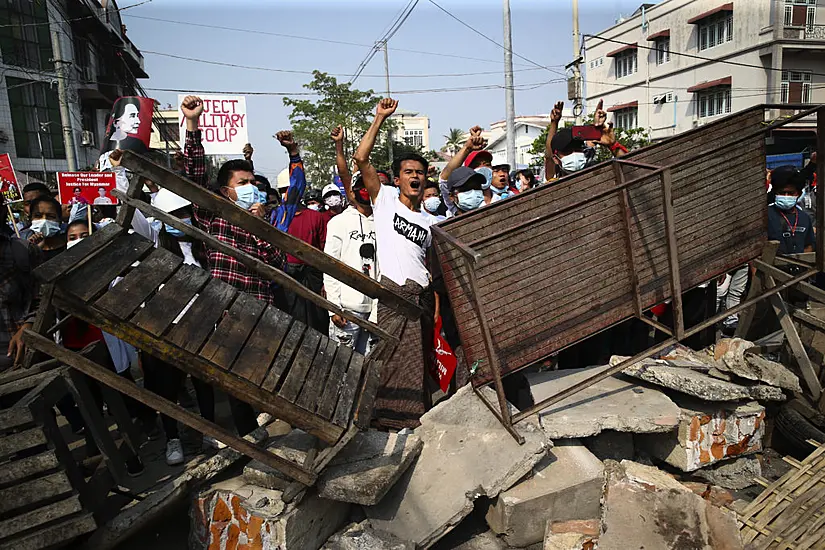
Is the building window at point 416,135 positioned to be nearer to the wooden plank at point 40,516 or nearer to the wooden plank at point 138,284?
the wooden plank at point 138,284

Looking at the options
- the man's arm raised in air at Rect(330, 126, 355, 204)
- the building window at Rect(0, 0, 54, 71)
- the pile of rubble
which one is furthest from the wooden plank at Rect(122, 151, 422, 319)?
the building window at Rect(0, 0, 54, 71)

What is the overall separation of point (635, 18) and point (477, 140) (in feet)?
113

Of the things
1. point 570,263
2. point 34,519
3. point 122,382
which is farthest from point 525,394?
point 34,519

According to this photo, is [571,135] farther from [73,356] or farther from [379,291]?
[73,356]

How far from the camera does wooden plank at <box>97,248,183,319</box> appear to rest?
7.16ft

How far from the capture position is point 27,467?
219 centimetres

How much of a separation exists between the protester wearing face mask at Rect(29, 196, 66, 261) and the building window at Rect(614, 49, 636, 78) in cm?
3589

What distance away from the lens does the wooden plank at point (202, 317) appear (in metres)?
2.26

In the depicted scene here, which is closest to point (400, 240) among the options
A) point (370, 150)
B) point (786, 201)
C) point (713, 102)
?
point (370, 150)

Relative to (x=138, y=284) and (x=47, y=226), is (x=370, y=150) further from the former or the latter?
(x=47, y=226)

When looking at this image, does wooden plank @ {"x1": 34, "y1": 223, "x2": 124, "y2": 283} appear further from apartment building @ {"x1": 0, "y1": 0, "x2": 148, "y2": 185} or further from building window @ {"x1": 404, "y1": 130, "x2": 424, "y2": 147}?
building window @ {"x1": 404, "y1": 130, "x2": 424, "y2": 147}

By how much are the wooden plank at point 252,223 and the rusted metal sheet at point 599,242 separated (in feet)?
1.96

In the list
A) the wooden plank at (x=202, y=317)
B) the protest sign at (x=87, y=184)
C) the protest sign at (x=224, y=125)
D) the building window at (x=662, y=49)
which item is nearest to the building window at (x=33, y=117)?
the protest sign at (x=224, y=125)

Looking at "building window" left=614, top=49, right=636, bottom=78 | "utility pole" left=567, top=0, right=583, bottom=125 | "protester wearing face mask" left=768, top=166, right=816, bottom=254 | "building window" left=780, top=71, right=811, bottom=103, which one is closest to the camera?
"protester wearing face mask" left=768, top=166, right=816, bottom=254
